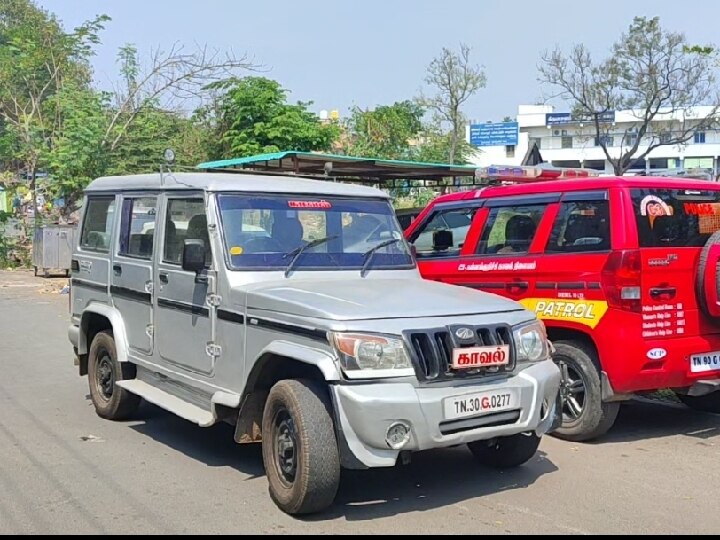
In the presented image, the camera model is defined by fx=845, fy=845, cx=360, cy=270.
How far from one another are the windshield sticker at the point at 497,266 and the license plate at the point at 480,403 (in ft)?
7.13

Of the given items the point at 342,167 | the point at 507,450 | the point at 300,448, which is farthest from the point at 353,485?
the point at 342,167

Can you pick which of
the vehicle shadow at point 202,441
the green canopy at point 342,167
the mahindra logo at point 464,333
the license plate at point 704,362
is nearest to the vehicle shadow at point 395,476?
the vehicle shadow at point 202,441

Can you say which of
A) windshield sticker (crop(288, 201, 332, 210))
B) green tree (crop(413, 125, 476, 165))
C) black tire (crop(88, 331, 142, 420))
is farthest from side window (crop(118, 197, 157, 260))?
green tree (crop(413, 125, 476, 165))

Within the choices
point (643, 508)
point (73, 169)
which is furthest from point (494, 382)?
point (73, 169)

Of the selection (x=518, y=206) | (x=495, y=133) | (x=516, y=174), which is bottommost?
(x=518, y=206)

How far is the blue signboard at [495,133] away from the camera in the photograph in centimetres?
6072

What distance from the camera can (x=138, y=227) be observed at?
6.84 meters

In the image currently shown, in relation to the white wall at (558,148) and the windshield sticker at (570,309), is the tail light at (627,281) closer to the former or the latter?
the windshield sticker at (570,309)

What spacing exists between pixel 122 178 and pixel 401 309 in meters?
3.48

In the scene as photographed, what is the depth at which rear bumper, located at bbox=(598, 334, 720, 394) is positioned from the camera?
240 inches

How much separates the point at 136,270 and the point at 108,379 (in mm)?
1143

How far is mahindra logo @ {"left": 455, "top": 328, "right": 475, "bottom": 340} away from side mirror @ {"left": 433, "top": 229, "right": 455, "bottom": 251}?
10.2 ft

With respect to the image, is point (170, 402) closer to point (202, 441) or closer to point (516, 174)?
point (202, 441)

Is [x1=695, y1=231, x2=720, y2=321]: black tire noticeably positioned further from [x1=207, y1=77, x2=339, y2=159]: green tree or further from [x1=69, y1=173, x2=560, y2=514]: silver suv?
[x1=207, y1=77, x2=339, y2=159]: green tree
